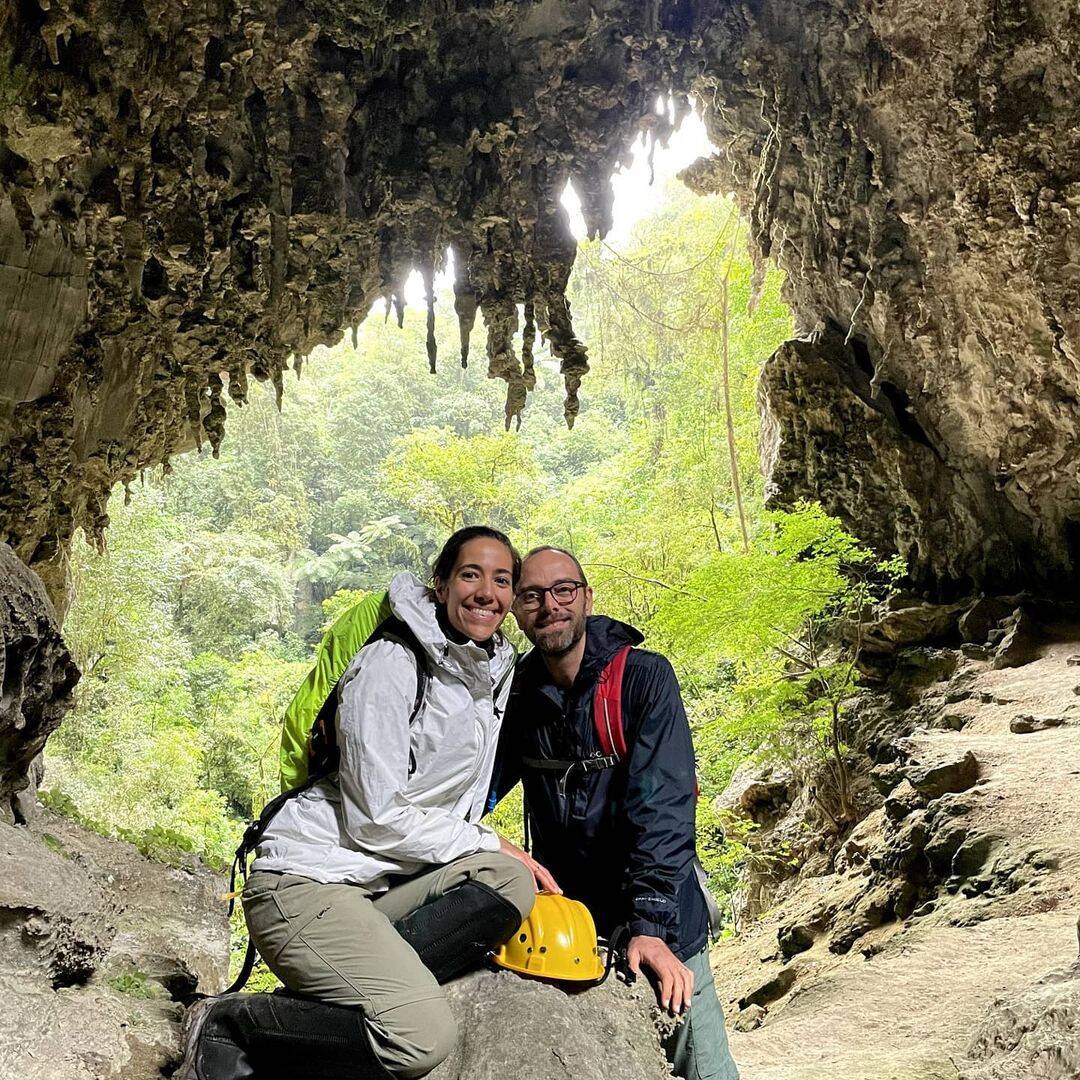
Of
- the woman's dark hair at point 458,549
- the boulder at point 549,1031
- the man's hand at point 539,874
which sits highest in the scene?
the woman's dark hair at point 458,549

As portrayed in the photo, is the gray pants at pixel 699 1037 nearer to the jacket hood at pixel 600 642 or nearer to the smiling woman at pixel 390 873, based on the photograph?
the smiling woman at pixel 390 873

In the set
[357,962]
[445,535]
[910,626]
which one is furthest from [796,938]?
[445,535]

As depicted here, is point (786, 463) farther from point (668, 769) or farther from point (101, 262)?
point (668, 769)

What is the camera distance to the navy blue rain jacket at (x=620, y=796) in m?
2.17

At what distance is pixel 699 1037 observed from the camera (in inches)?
91.7

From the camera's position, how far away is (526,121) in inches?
297

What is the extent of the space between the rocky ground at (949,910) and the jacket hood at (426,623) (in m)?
2.13

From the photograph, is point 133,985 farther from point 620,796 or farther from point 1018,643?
point 1018,643

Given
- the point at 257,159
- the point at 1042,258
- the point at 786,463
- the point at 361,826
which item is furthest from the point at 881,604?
the point at 361,826

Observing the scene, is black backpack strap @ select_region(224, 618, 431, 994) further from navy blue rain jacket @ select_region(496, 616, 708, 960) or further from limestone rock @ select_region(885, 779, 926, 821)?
limestone rock @ select_region(885, 779, 926, 821)

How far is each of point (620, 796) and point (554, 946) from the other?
1.22ft

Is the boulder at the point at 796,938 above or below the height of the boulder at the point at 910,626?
below

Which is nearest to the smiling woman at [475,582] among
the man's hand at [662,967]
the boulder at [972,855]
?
the man's hand at [662,967]

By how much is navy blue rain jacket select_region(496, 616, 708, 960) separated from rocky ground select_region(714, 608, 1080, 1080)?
4.80 feet
